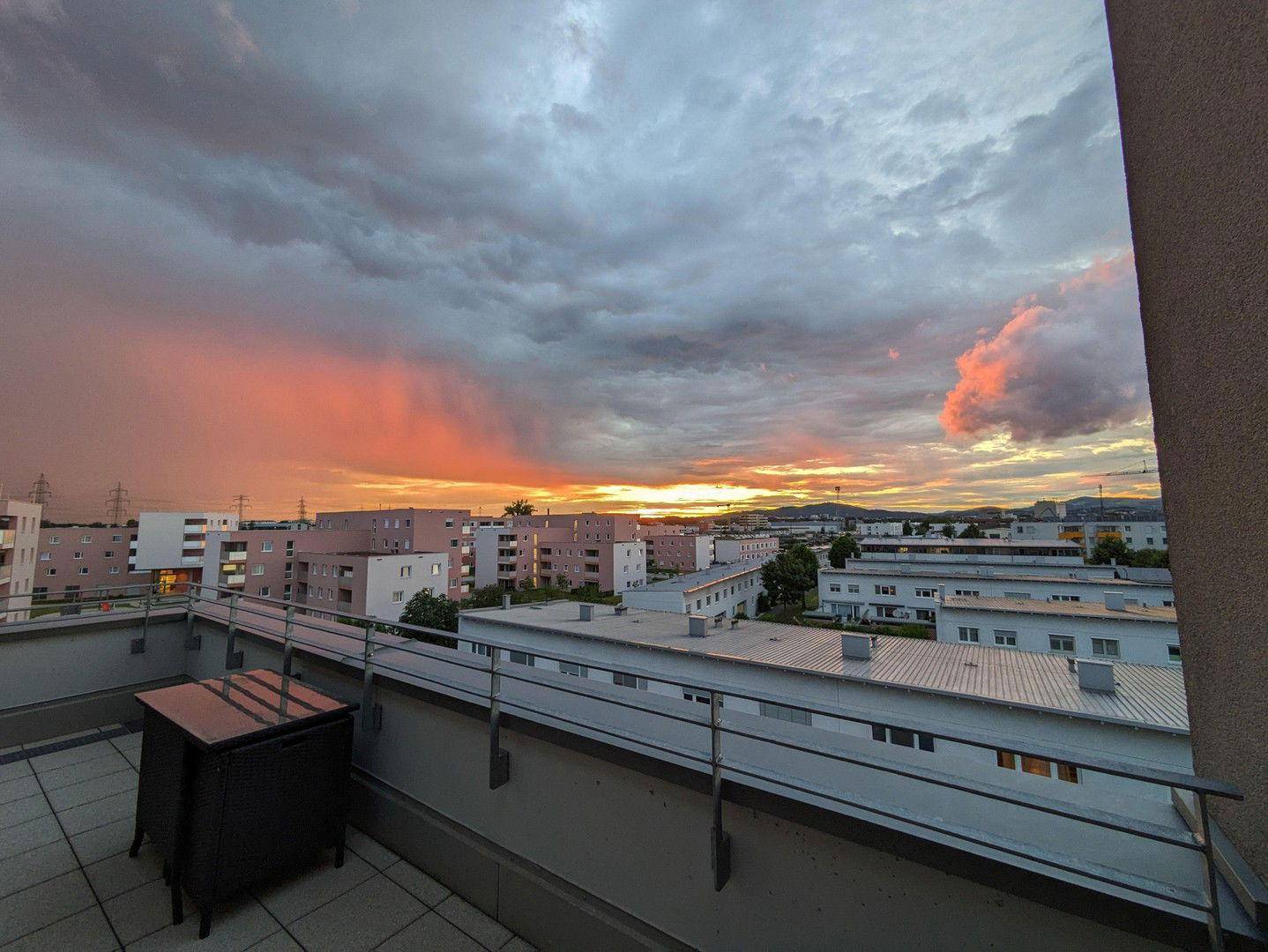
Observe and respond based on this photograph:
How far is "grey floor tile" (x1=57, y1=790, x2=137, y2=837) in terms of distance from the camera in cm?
278

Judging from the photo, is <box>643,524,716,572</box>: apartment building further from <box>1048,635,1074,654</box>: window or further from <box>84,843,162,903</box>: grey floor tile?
<box>84,843,162,903</box>: grey floor tile

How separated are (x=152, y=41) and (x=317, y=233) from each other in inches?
117

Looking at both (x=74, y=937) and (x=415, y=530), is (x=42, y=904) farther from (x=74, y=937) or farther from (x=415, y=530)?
(x=415, y=530)

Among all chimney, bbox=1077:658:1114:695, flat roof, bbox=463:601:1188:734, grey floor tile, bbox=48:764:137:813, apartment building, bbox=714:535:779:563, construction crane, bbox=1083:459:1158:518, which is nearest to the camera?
grey floor tile, bbox=48:764:137:813

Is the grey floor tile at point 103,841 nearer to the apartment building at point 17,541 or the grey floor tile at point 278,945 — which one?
the grey floor tile at point 278,945

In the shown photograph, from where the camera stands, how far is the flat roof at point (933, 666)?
28.4 ft

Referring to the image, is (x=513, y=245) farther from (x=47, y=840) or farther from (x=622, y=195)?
(x=47, y=840)

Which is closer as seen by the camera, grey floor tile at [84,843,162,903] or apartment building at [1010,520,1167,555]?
grey floor tile at [84,843,162,903]

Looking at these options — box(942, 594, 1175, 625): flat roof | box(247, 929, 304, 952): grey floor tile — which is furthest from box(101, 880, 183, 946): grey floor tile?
box(942, 594, 1175, 625): flat roof

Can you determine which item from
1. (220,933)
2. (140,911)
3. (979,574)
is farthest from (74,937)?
(979,574)

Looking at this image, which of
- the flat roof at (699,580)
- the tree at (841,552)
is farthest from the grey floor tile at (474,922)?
the tree at (841,552)

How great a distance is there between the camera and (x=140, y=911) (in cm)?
217

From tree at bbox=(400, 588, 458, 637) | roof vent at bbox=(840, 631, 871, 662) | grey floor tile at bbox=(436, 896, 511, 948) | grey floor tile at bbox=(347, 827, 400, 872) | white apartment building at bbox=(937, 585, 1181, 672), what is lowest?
tree at bbox=(400, 588, 458, 637)

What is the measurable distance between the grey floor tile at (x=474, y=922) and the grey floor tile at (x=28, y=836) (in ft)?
7.87
